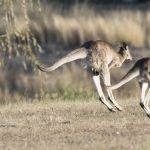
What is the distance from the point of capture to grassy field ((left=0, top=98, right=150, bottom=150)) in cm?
1221

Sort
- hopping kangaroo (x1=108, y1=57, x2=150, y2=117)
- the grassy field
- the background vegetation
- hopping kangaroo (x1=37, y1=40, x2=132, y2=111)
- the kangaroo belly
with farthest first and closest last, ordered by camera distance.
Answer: the kangaroo belly < hopping kangaroo (x1=37, y1=40, x2=132, y2=111) < hopping kangaroo (x1=108, y1=57, x2=150, y2=117) < the background vegetation < the grassy field

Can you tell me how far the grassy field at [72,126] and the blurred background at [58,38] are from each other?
0.53m

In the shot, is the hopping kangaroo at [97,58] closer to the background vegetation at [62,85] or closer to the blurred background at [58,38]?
the background vegetation at [62,85]

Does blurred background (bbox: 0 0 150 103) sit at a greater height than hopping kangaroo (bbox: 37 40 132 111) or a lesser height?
lesser

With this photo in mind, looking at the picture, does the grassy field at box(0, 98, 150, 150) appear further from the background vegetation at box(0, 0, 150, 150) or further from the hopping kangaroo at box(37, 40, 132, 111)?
the hopping kangaroo at box(37, 40, 132, 111)

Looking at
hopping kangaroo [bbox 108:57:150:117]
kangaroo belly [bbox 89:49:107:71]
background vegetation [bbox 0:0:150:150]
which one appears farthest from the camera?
kangaroo belly [bbox 89:49:107:71]

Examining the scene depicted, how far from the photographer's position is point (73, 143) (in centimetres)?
1234

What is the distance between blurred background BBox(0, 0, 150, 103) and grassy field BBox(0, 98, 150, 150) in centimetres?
53

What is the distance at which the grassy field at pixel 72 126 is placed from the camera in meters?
12.2

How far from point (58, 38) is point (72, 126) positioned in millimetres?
12873

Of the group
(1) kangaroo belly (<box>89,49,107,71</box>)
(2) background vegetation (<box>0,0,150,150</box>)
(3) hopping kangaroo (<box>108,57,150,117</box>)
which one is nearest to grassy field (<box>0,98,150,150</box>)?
(2) background vegetation (<box>0,0,150,150</box>)

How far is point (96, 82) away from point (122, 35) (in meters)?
11.1

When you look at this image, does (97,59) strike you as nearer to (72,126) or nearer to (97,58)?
(97,58)

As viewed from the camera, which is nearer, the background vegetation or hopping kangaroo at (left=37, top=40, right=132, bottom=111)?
the background vegetation
